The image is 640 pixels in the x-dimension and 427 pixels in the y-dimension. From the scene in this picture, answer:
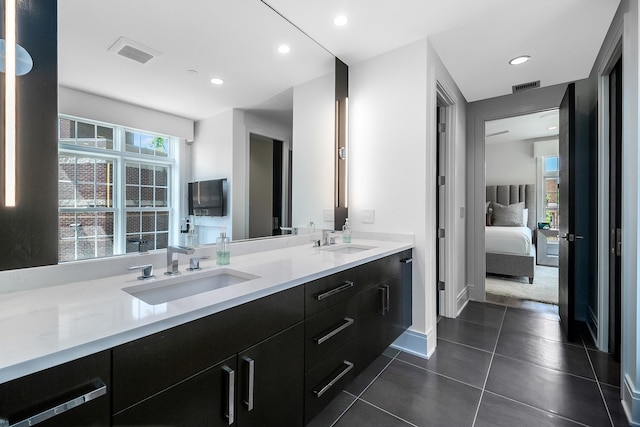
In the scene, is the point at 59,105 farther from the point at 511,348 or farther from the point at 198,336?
the point at 511,348

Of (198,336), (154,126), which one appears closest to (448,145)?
(154,126)

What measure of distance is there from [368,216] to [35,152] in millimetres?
2081

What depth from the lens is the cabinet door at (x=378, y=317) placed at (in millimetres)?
1650

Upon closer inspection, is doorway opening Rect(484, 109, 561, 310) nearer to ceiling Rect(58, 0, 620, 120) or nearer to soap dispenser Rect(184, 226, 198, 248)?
ceiling Rect(58, 0, 620, 120)

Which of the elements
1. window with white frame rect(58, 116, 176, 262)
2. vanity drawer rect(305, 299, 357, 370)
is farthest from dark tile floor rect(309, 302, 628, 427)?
window with white frame rect(58, 116, 176, 262)

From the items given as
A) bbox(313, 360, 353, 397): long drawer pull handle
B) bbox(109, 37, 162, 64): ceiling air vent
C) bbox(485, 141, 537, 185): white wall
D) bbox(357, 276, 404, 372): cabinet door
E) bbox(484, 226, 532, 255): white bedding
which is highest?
bbox(485, 141, 537, 185): white wall

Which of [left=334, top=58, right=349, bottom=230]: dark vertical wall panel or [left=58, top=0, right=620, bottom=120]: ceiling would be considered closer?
[left=58, top=0, right=620, bottom=120]: ceiling

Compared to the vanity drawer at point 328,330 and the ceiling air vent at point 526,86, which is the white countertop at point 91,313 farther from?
the ceiling air vent at point 526,86

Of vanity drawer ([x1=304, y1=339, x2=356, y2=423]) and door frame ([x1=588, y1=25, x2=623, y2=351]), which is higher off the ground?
door frame ([x1=588, y1=25, x2=623, y2=351])

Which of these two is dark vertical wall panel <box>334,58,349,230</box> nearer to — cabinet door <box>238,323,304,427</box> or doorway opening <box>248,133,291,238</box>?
doorway opening <box>248,133,291,238</box>

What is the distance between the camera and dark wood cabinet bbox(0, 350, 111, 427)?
56 centimetres

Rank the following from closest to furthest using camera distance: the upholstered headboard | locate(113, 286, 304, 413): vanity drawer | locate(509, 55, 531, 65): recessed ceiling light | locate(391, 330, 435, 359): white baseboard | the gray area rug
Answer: locate(113, 286, 304, 413): vanity drawer → locate(391, 330, 435, 359): white baseboard → locate(509, 55, 531, 65): recessed ceiling light → the gray area rug → the upholstered headboard

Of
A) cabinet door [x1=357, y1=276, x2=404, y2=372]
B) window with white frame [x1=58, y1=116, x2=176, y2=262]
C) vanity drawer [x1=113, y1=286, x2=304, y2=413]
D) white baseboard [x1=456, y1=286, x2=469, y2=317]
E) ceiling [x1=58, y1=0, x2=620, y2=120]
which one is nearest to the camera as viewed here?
vanity drawer [x1=113, y1=286, x2=304, y2=413]

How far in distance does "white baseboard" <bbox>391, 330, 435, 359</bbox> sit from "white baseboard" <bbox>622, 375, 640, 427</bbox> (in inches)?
41.9
